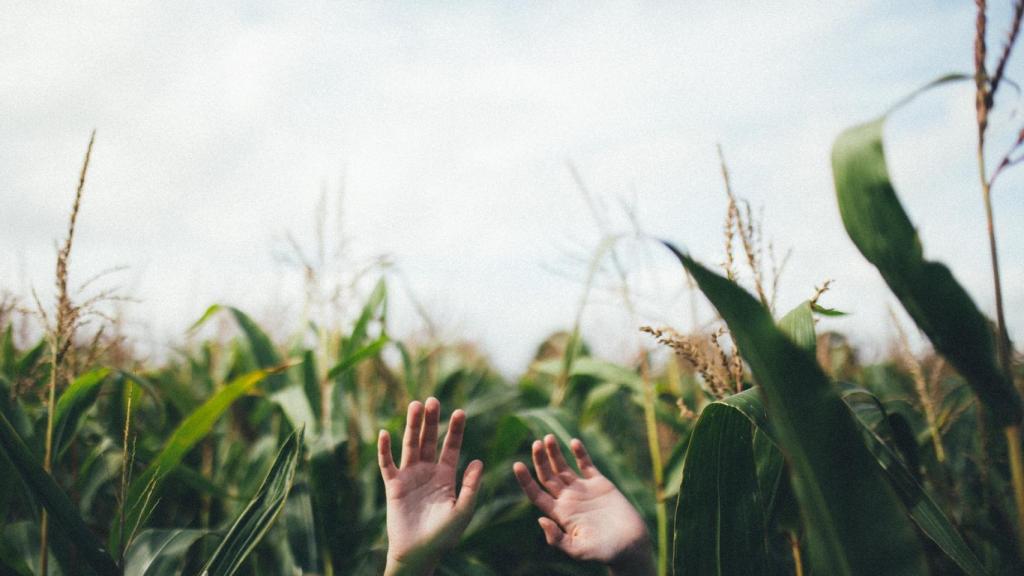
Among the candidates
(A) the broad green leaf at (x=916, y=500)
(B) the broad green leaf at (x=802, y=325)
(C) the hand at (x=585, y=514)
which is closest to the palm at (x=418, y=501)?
(C) the hand at (x=585, y=514)

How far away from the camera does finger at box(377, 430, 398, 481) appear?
1.35 meters

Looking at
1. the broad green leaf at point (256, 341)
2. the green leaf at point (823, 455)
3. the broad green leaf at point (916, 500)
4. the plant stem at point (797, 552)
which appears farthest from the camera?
the broad green leaf at point (256, 341)

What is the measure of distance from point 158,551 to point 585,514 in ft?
3.56

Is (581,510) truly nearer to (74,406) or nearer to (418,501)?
(418,501)

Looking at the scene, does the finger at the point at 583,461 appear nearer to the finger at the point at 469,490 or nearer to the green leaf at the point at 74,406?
the finger at the point at 469,490

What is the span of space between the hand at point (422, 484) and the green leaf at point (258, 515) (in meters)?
0.23

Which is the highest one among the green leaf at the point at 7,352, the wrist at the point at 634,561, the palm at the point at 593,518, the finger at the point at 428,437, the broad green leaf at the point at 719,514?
the green leaf at the point at 7,352

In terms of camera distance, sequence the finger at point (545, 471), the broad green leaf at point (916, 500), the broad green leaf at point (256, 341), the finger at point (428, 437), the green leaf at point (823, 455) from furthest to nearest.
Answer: the broad green leaf at point (256, 341) < the finger at point (545, 471) < the finger at point (428, 437) < the broad green leaf at point (916, 500) < the green leaf at point (823, 455)

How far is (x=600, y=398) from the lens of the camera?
2.69 m

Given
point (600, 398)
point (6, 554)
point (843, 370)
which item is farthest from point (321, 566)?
point (843, 370)

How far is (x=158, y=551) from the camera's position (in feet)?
4.52

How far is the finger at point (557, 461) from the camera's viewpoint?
5.00 ft

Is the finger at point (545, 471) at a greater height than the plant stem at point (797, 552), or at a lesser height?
greater

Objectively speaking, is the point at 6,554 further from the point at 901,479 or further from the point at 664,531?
the point at 901,479
